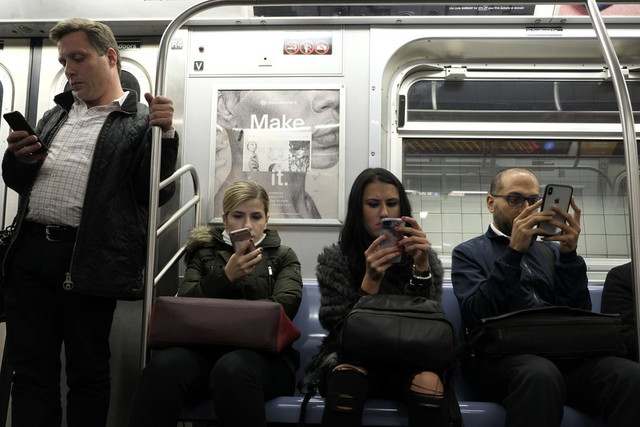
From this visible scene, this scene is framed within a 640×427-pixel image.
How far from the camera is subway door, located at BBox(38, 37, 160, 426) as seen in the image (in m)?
3.26

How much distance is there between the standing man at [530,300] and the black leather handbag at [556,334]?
0.16 feet

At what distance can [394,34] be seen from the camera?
3551 millimetres

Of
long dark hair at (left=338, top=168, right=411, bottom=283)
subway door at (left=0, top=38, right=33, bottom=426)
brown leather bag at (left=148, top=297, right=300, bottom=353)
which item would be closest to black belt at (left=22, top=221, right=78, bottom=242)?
brown leather bag at (left=148, top=297, right=300, bottom=353)

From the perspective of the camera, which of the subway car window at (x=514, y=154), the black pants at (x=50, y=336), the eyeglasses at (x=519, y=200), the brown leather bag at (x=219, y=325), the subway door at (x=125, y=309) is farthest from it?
the subway car window at (x=514, y=154)

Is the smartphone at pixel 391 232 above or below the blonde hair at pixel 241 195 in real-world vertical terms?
below

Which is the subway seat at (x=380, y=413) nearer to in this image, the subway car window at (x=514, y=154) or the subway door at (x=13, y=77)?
the subway car window at (x=514, y=154)

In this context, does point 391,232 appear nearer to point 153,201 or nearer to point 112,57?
point 153,201

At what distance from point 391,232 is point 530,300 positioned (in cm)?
77

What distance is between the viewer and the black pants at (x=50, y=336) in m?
2.28

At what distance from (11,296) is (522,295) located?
2.23 meters

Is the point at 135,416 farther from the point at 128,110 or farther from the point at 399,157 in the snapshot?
the point at 399,157

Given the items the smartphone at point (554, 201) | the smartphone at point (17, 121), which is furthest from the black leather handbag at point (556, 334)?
the smartphone at point (17, 121)

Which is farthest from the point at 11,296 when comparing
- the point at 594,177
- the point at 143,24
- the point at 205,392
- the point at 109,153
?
the point at 594,177

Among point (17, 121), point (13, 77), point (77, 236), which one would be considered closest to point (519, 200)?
point (77, 236)
